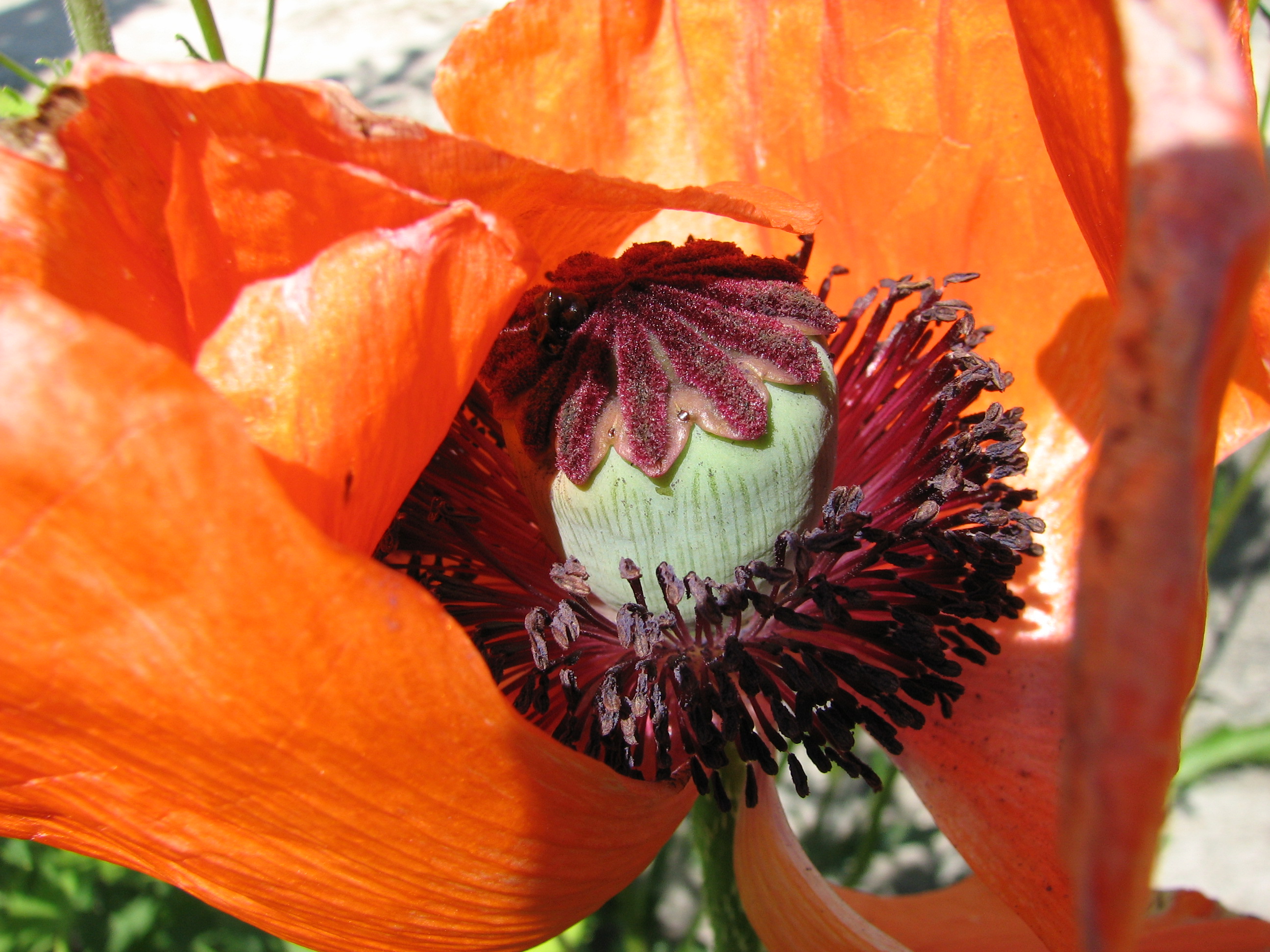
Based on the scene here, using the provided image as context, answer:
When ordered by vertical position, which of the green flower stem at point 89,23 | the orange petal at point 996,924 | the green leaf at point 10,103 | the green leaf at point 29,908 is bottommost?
the green leaf at point 29,908

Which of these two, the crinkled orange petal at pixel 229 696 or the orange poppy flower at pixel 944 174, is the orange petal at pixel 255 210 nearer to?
the crinkled orange petal at pixel 229 696

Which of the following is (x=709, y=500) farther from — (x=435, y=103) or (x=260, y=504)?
(x=435, y=103)

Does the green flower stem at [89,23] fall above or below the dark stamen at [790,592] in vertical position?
above

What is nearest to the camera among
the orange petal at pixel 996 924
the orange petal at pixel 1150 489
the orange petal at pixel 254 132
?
the orange petal at pixel 1150 489

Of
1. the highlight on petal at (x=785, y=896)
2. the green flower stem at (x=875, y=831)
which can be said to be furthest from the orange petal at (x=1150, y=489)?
the green flower stem at (x=875, y=831)

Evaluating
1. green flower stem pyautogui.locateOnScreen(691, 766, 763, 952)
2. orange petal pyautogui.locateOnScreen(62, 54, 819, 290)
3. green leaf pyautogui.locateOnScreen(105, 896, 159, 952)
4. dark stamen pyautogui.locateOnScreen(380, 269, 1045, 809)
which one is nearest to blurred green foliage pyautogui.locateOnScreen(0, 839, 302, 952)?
green leaf pyautogui.locateOnScreen(105, 896, 159, 952)

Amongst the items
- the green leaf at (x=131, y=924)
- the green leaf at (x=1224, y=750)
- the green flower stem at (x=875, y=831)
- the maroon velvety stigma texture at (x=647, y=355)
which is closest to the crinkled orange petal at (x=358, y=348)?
the maroon velvety stigma texture at (x=647, y=355)

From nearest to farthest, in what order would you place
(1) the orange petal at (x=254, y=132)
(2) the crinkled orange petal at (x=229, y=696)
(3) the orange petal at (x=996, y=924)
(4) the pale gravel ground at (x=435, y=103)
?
(2) the crinkled orange petal at (x=229, y=696)
(1) the orange petal at (x=254, y=132)
(3) the orange petal at (x=996, y=924)
(4) the pale gravel ground at (x=435, y=103)

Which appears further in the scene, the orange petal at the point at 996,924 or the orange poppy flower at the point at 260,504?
the orange petal at the point at 996,924
